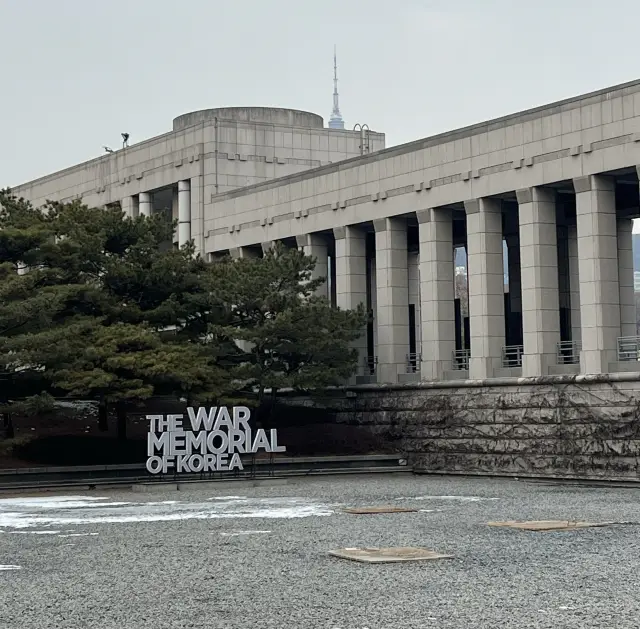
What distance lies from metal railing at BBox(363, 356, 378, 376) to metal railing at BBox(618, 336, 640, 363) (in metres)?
13.3

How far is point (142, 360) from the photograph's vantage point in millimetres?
46031

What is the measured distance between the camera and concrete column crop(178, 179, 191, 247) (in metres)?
63.6

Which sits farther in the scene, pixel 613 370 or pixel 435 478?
pixel 435 478

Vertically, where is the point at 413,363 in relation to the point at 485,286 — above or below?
below

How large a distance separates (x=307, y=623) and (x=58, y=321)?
3552 cm

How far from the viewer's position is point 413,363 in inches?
2135

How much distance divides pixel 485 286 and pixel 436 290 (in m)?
2.86

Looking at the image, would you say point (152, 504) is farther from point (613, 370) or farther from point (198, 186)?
point (198, 186)

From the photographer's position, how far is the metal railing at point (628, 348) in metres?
43.1

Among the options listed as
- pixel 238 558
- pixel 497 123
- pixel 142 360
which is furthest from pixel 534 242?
pixel 238 558

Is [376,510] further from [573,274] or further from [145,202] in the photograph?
[145,202]

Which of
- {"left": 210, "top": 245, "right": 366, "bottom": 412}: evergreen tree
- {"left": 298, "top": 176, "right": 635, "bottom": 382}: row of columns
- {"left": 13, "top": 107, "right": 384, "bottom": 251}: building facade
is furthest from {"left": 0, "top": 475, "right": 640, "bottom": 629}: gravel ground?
{"left": 13, "top": 107, "right": 384, "bottom": 251}: building facade

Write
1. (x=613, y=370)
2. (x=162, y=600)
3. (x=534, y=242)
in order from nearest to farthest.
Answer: (x=162, y=600)
(x=613, y=370)
(x=534, y=242)

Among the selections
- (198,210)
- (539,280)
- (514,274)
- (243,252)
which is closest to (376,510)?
(539,280)
